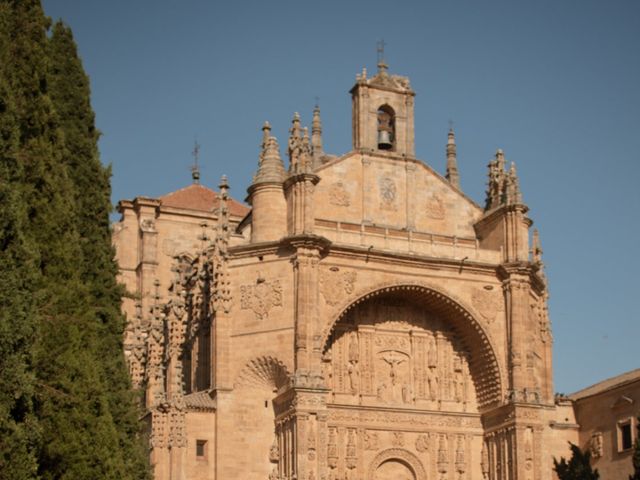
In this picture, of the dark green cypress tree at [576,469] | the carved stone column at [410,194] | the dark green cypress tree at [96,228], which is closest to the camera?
the dark green cypress tree at [96,228]

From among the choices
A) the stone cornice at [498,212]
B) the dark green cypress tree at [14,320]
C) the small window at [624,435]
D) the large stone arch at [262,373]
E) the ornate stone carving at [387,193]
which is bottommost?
the dark green cypress tree at [14,320]

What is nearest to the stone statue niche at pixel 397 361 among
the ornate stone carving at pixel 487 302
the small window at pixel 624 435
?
the ornate stone carving at pixel 487 302

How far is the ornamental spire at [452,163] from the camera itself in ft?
134

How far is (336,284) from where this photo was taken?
35.2 meters

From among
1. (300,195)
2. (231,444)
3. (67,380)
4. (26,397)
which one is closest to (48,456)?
(67,380)

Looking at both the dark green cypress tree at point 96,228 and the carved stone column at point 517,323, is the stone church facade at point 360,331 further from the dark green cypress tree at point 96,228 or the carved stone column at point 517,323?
the dark green cypress tree at point 96,228

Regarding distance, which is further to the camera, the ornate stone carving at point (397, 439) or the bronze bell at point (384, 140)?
the bronze bell at point (384, 140)

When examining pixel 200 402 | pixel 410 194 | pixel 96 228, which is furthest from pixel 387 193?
pixel 96 228

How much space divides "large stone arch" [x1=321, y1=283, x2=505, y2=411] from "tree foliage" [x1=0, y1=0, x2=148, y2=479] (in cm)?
1594

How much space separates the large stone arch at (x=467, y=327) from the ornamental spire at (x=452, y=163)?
5.35m

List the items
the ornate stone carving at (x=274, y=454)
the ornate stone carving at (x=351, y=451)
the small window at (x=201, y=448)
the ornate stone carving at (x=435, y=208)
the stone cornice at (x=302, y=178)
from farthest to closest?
1. the ornate stone carving at (x=435, y=208)
2. the stone cornice at (x=302, y=178)
3. the ornate stone carving at (x=351, y=451)
4. the ornate stone carving at (x=274, y=454)
5. the small window at (x=201, y=448)

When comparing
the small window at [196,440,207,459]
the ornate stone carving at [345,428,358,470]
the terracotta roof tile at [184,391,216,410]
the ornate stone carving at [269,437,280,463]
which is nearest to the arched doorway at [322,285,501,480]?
the ornate stone carving at [345,428,358,470]

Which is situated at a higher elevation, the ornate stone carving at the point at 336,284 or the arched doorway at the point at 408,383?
the ornate stone carving at the point at 336,284

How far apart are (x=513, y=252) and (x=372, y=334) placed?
4.82 m
